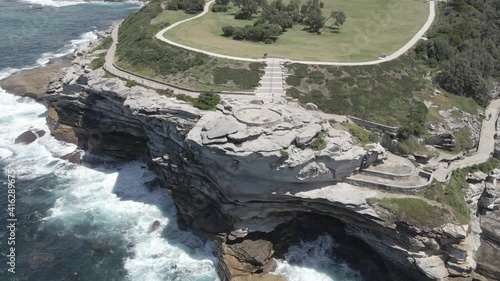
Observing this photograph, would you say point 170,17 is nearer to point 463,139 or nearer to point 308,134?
point 308,134

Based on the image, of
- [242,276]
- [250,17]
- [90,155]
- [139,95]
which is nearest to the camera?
[242,276]

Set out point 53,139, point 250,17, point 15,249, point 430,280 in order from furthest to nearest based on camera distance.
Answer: point 250,17, point 53,139, point 15,249, point 430,280

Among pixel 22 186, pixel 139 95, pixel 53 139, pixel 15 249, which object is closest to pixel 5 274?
pixel 15 249

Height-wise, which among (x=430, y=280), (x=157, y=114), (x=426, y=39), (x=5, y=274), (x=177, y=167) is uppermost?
(x=426, y=39)

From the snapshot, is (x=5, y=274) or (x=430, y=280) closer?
(x=430, y=280)

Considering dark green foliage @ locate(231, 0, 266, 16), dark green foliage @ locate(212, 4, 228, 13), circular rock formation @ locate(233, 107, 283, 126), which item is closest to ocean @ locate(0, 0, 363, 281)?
circular rock formation @ locate(233, 107, 283, 126)

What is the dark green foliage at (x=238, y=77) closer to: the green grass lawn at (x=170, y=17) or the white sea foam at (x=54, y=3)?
the green grass lawn at (x=170, y=17)

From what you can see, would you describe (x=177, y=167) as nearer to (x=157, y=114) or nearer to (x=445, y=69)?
(x=157, y=114)
